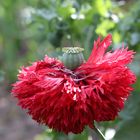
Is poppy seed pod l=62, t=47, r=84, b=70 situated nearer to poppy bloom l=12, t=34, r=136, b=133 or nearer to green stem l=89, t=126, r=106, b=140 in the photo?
poppy bloom l=12, t=34, r=136, b=133

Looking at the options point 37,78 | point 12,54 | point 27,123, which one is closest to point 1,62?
point 12,54

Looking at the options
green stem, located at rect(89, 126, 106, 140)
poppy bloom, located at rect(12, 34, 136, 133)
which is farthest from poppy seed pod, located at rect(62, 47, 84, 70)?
green stem, located at rect(89, 126, 106, 140)

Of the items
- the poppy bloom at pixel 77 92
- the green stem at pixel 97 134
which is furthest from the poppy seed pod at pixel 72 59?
the green stem at pixel 97 134

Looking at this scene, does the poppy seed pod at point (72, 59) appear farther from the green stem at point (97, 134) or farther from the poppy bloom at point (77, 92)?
the green stem at point (97, 134)

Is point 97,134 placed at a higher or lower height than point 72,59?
lower

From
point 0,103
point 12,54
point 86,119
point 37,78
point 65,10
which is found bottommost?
point 86,119

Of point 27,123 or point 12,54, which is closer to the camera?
point 27,123

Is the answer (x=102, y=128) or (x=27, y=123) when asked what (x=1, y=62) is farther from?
(x=102, y=128)

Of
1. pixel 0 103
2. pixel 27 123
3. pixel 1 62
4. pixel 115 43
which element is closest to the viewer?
pixel 115 43

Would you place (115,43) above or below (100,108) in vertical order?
above
